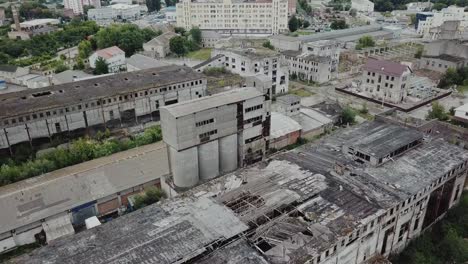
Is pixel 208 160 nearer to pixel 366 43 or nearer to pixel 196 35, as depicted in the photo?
pixel 196 35

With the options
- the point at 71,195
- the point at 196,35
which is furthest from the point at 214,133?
the point at 196,35

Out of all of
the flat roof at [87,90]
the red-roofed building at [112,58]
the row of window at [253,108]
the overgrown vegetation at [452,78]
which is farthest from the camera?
the red-roofed building at [112,58]

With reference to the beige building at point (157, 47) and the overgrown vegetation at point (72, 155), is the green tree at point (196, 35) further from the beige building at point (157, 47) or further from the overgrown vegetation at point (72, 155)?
the overgrown vegetation at point (72, 155)

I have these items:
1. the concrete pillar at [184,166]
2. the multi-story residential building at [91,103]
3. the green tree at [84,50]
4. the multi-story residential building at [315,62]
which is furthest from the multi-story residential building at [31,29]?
the concrete pillar at [184,166]

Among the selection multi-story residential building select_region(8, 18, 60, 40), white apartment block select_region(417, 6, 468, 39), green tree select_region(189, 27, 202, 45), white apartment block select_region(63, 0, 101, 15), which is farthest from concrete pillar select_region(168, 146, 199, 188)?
white apartment block select_region(63, 0, 101, 15)

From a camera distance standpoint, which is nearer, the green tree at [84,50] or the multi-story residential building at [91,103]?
the multi-story residential building at [91,103]
